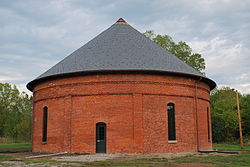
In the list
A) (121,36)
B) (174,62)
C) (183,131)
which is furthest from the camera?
(121,36)

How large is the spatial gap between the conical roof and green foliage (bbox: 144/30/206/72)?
17.6 metres

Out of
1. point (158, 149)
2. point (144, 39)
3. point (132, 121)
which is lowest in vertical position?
point (158, 149)

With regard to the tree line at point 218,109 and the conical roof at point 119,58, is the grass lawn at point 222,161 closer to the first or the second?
the conical roof at point 119,58

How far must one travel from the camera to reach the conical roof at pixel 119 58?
20.3m

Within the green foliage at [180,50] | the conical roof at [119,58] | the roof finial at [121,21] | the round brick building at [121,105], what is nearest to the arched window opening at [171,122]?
the round brick building at [121,105]

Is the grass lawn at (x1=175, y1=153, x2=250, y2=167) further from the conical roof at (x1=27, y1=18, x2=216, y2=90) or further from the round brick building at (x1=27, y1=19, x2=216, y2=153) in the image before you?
the conical roof at (x1=27, y1=18, x2=216, y2=90)

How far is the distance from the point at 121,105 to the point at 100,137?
97.2 inches

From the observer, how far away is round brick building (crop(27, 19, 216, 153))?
64.2ft

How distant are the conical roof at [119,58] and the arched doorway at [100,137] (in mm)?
3622

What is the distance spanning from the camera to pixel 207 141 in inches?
912

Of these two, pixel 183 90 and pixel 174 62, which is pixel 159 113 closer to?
pixel 183 90

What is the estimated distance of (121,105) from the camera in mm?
19734

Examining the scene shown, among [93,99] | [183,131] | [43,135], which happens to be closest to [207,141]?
[183,131]

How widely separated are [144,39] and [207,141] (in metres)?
9.46
